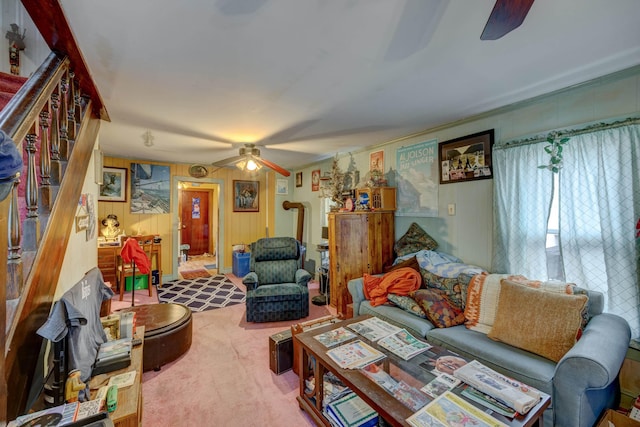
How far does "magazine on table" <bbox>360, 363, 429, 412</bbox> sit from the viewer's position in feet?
4.33

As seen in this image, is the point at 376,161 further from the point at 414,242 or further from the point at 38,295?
the point at 38,295

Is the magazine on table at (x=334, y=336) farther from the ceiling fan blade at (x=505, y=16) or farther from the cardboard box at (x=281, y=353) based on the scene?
the ceiling fan blade at (x=505, y=16)

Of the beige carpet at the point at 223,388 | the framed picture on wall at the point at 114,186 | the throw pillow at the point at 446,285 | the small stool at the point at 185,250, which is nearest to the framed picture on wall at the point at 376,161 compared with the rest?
the throw pillow at the point at 446,285

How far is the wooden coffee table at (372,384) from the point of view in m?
1.24

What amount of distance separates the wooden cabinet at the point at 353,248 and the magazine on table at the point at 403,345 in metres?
1.27

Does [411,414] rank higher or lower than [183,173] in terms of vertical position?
lower

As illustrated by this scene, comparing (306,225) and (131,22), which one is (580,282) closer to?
(131,22)

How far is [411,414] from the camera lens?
4.07 feet

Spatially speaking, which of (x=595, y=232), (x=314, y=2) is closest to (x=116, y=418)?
(x=314, y=2)

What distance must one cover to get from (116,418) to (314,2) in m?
2.11

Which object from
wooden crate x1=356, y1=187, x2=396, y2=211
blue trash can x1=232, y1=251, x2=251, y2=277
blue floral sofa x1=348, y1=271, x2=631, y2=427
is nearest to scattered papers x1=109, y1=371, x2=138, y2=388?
blue floral sofa x1=348, y1=271, x2=631, y2=427

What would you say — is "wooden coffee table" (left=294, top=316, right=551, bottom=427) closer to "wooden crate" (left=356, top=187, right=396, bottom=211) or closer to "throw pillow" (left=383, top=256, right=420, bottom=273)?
"throw pillow" (left=383, top=256, right=420, bottom=273)

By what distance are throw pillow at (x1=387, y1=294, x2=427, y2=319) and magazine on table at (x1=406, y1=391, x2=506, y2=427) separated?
3.74 feet

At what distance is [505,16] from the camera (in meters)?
0.95
